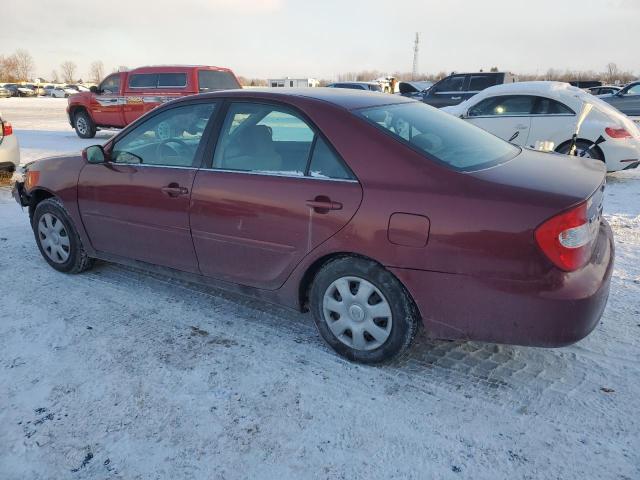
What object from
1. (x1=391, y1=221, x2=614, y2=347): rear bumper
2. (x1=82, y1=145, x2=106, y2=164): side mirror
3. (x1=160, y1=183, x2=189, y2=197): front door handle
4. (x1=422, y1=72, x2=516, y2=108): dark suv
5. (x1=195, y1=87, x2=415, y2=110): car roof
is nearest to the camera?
(x1=391, y1=221, x2=614, y2=347): rear bumper

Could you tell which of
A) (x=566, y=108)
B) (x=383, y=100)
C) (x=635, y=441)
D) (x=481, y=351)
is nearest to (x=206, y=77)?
(x=566, y=108)

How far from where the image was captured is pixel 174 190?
3.40 m

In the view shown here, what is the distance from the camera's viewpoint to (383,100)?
133 inches

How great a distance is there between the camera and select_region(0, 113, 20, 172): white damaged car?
24.6 ft

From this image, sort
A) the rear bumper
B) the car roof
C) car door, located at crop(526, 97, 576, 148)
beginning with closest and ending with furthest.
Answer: the rear bumper, the car roof, car door, located at crop(526, 97, 576, 148)

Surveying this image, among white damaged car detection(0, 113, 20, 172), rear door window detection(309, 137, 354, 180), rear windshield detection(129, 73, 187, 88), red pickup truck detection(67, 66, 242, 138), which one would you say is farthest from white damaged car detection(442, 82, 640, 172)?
rear windshield detection(129, 73, 187, 88)

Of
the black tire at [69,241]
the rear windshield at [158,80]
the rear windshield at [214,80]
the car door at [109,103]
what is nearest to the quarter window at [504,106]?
the black tire at [69,241]

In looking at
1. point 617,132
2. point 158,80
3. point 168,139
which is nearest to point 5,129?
point 168,139

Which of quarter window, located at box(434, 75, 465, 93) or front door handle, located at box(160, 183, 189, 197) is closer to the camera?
front door handle, located at box(160, 183, 189, 197)

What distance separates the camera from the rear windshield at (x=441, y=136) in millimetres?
2789

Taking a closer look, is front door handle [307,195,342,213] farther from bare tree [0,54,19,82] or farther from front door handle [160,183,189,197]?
bare tree [0,54,19,82]

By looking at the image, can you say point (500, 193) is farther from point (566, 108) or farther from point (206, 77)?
point (206, 77)

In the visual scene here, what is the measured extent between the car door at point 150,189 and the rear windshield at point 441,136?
4.08 feet

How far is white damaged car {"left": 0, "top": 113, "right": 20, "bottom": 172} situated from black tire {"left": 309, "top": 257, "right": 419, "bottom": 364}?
6.68m
